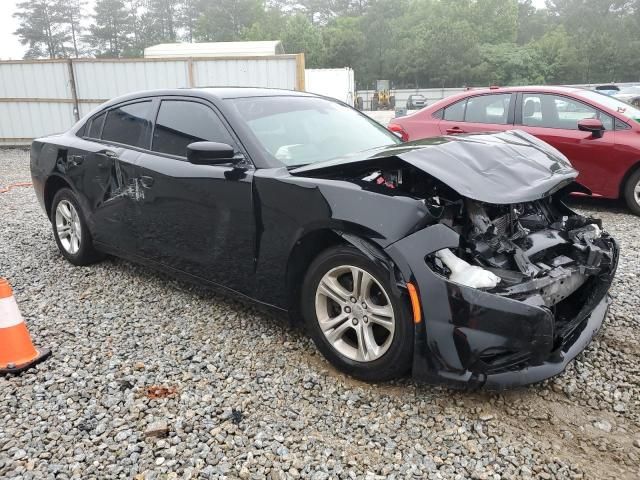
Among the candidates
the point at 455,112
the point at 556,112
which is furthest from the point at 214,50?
the point at 556,112

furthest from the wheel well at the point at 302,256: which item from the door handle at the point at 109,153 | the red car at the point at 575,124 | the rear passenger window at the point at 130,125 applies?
the red car at the point at 575,124

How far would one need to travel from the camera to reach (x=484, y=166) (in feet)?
9.04

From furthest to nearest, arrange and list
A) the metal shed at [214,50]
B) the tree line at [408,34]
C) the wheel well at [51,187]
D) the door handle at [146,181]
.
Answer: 1. the tree line at [408,34]
2. the metal shed at [214,50]
3. the wheel well at [51,187]
4. the door handle at [146,181]

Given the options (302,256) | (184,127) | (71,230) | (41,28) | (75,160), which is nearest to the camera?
(302,256)

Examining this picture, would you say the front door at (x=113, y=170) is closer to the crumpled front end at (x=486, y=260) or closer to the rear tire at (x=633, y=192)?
the crumpled front end at (x=486, y=260)

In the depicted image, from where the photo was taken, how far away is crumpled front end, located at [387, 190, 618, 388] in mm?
2316

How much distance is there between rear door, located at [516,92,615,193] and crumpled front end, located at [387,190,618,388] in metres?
3.84

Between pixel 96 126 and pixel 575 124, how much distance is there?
5.28 m

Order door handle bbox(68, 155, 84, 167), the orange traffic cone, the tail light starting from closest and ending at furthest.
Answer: the orange traffic cone → door handle bbox(68, 155, 84, 167) → the tail light

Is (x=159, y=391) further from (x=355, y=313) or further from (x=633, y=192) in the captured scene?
(x=633, y=192)

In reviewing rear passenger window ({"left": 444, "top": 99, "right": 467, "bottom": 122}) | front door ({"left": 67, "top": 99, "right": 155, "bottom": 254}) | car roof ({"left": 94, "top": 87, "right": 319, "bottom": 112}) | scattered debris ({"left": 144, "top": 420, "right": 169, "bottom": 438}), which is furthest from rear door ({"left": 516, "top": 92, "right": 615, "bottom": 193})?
scattered debris ({"left": 144, "top": 420, "right": 169, "bottom": 438})

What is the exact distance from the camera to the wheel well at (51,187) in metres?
4.79

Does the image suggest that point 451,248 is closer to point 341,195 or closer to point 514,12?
point 341,195

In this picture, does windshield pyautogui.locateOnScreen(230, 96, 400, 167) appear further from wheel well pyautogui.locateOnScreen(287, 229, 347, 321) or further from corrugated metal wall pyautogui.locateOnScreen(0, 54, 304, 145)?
corrugated metal wall pyautogui.locateOnScreen(0, 54, 304, 145)
